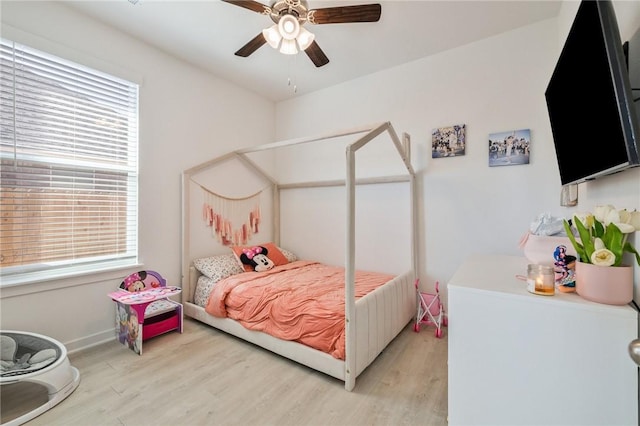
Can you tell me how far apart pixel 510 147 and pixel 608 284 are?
1940 millimetres

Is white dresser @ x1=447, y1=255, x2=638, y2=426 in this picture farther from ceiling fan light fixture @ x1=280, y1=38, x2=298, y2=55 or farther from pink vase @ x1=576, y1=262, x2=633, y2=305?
ceiling fan light fixture @ x1=280, y1=38, x2=298, y2=55

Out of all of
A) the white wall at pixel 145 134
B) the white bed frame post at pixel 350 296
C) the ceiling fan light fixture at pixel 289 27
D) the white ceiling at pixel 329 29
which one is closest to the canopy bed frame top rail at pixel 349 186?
the white bed frame post at pixel 350 296

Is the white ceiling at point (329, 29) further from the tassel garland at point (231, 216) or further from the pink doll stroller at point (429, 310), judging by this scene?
the pink doll stroller at point (429, 310)

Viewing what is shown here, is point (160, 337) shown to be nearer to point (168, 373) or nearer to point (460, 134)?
point (168, 373)

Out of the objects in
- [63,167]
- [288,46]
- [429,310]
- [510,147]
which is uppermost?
[288,46]

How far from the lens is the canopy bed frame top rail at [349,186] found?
5.61 ft

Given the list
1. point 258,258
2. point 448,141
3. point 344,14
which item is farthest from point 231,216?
point 448,141

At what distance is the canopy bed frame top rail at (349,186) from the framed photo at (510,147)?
72cm

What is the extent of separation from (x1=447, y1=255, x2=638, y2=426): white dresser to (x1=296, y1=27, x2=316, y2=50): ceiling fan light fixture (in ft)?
5.70

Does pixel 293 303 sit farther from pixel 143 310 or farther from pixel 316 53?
pixel 316 53

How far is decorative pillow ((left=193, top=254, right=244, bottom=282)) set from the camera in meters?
2.72

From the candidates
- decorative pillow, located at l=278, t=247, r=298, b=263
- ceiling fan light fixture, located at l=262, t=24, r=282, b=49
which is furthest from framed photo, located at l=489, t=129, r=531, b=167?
decorative pillow, located at l=278, t=247, r=298, b=263

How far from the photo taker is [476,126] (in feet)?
8.45

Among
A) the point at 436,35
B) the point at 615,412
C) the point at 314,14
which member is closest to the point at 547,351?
the point at 615,412
